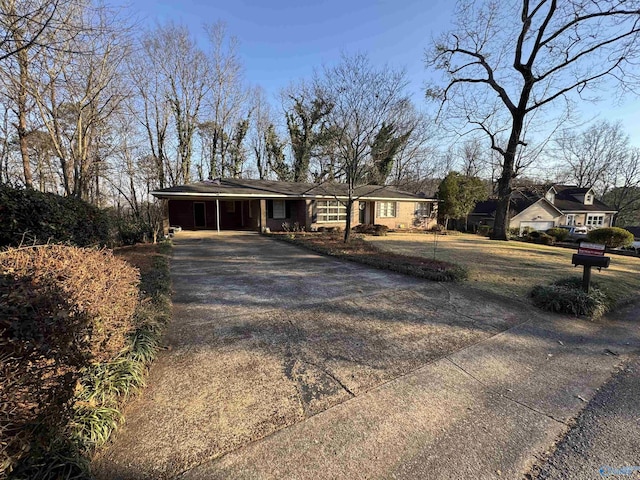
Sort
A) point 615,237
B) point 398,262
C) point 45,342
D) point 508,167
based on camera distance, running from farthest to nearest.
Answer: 1. point 508,167
2. point 615,237
3. point 398,262
4. point 45,342

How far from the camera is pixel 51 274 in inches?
80.4

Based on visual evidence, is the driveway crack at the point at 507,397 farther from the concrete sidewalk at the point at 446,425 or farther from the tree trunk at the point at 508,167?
the tree trunk at the point at 508,167

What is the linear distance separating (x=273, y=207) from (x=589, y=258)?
14.5m

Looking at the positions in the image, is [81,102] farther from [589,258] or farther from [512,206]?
[512,206]

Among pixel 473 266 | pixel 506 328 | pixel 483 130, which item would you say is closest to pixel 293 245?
pixel 473 266

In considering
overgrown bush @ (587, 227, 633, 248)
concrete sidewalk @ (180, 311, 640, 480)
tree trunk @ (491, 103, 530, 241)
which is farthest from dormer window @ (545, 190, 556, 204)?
concrete sidewalk @ (180, 311, 640, 480)

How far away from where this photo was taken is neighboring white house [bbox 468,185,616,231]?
26.4 metres

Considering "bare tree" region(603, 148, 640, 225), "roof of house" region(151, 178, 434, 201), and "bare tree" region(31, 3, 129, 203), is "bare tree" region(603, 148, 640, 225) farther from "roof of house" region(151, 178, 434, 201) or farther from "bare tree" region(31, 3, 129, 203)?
"bare tree" region(31, 3, 129, 203)

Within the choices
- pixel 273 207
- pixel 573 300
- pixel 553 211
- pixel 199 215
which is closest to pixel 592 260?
pixel 573 300

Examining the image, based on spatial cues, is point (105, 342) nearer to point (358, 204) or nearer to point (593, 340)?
point (593, 340)

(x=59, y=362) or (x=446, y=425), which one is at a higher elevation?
(x=59, y=362)

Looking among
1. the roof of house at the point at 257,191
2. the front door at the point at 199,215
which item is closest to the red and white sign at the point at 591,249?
the roof of house at the point at 257,191

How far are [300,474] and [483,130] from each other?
66.8 feet

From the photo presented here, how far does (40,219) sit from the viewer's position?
17.1 feet
